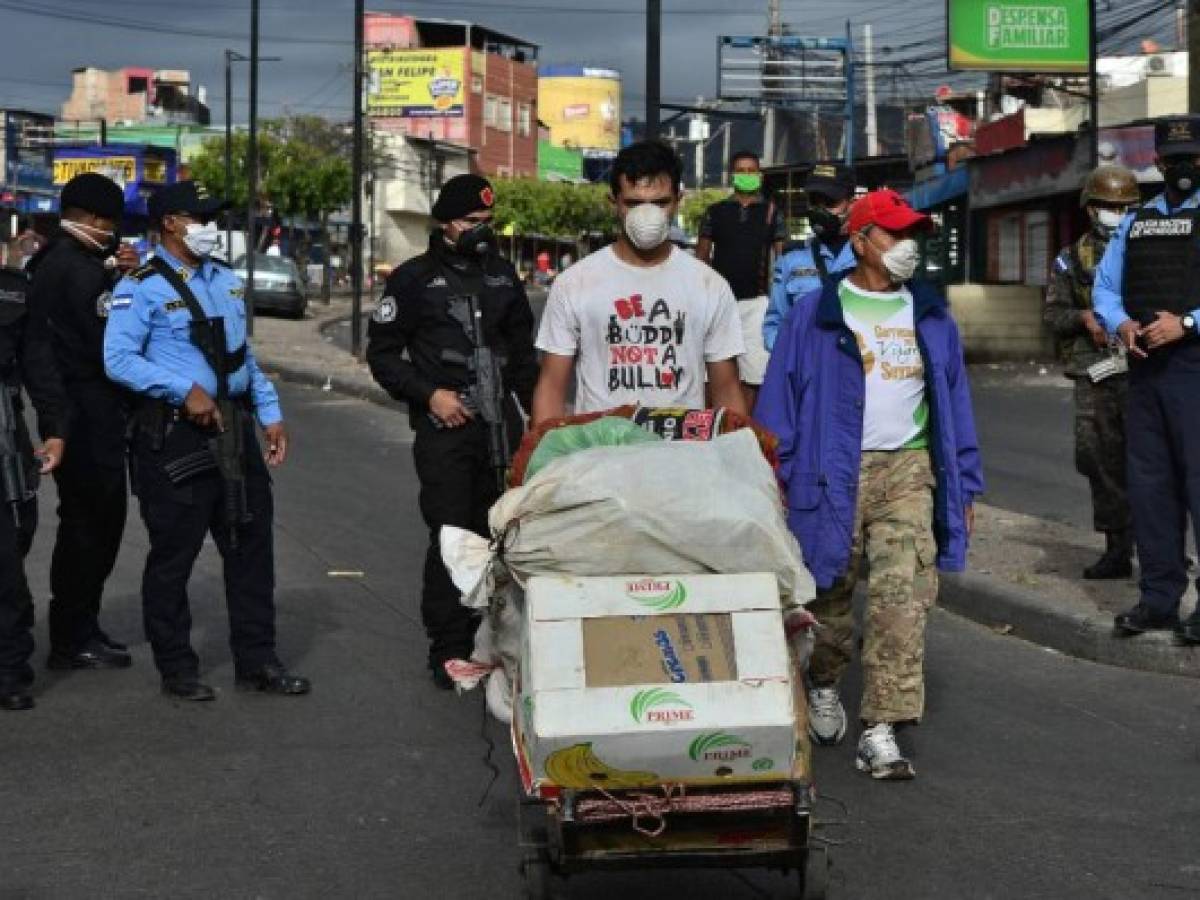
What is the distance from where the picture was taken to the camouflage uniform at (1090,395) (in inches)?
385

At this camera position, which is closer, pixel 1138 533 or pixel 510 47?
pixel 1138 533

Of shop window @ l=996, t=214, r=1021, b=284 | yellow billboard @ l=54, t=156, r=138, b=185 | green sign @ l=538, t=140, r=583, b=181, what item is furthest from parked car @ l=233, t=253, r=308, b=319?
green sign @ l=538, t=140, r=583, b=181

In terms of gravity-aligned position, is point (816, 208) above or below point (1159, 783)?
above

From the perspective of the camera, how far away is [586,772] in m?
4.55

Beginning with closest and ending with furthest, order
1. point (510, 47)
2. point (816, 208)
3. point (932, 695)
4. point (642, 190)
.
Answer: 1. point (642, 190)
2. point (932, 695)
3. point (816, 208)
4. point (510, 47)

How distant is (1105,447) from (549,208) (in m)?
91.3

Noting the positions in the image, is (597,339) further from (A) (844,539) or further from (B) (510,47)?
(B) (510,47)

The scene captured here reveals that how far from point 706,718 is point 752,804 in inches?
9.1

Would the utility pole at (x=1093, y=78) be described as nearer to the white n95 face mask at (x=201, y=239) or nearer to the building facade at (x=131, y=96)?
the white n95 face mask at (x=201, y=239)

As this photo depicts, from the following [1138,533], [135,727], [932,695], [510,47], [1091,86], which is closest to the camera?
[135,727]

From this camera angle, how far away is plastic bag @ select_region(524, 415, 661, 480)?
533 centimetres

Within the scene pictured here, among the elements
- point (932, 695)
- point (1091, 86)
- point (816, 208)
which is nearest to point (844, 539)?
point (932, 695)

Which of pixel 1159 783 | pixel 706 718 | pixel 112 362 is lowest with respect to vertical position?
pixel 1159 783

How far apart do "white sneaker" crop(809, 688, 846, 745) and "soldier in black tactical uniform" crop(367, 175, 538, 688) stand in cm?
159
